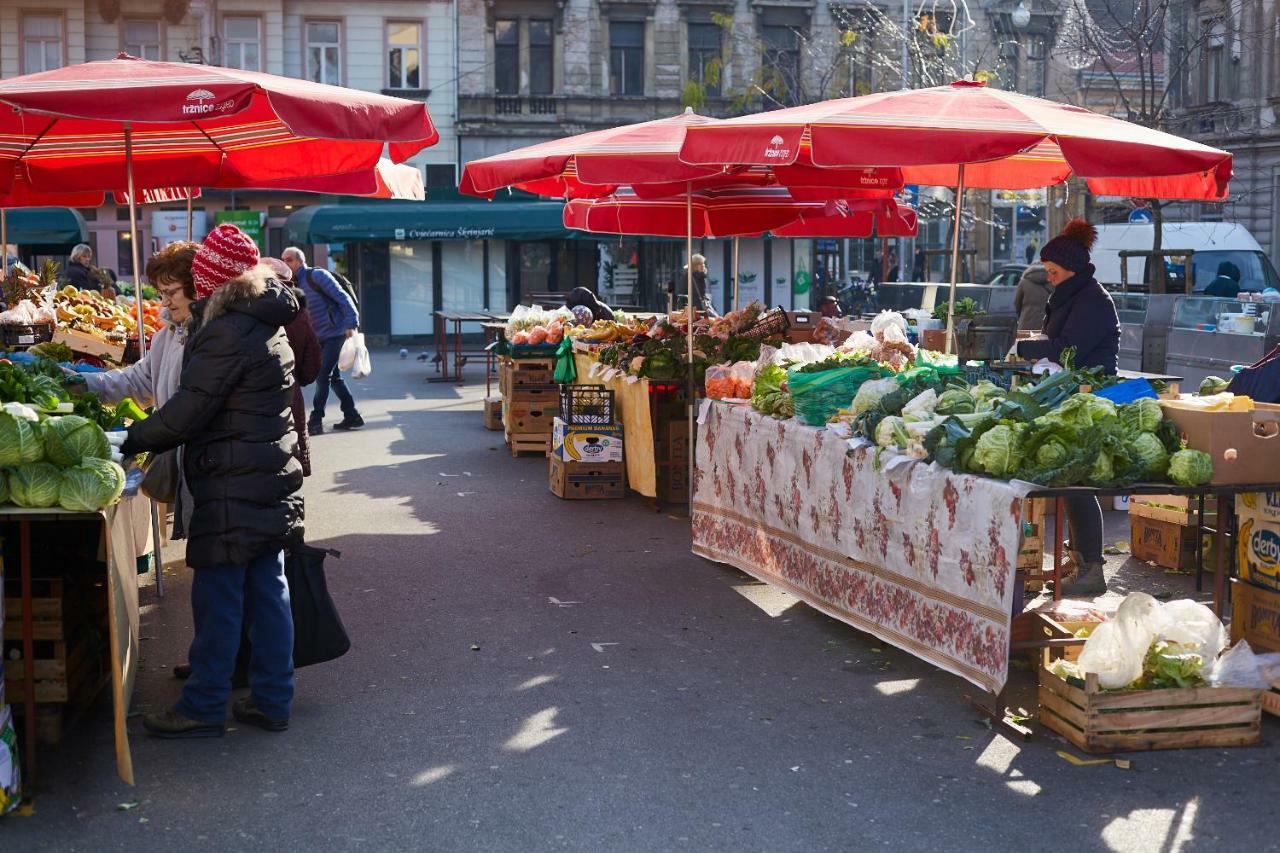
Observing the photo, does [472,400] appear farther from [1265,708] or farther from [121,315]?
[1265,708]

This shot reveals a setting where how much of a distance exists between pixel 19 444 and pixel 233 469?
2.71ft

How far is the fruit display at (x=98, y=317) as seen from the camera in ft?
36.7

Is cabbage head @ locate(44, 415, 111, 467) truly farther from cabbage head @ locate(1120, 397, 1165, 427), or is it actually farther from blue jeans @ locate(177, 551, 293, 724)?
cabbage head @ locate(1120, 397, 1165, 427)

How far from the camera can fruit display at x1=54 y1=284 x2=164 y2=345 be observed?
440 inches

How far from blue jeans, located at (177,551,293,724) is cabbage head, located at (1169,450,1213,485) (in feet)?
11.9

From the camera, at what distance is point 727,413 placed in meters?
9.01

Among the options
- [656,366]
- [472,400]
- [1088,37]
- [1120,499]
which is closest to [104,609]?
[656,366]

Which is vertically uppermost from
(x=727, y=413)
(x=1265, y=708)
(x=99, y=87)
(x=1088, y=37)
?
(x=1088, y=37)

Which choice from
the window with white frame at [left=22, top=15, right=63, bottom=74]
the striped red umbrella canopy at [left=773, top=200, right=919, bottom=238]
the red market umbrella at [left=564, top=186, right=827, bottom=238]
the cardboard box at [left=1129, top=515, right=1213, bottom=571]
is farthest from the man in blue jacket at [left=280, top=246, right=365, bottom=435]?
the window with white frame at [left=22, top=15, right=63, bottom=74]

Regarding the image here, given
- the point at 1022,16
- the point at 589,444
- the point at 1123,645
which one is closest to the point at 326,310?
the point at 589,444

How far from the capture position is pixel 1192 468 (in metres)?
5.91

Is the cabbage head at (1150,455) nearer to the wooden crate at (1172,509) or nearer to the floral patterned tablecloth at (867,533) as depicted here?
the floral patterned tablecloth at (867,533)

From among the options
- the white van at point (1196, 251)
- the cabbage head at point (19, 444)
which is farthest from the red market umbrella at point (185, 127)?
the white van at point (1196, 251)

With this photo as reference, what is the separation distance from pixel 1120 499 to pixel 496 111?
28634mm
